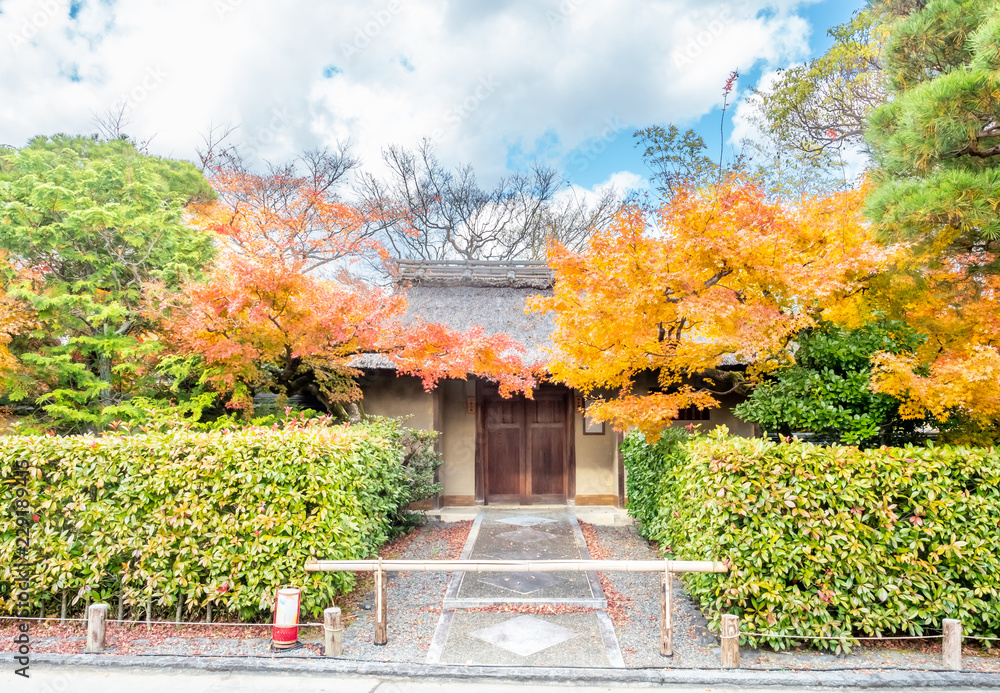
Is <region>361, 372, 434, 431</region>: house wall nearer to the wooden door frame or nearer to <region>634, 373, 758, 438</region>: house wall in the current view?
the wooden door frame

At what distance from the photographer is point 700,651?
4727 millimetres

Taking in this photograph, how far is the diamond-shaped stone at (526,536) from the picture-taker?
8.52 m

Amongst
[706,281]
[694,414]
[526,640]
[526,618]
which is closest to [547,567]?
[526,640]

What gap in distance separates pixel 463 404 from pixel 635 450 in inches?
162

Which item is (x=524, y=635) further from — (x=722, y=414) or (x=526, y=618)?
(x=722, y=414)

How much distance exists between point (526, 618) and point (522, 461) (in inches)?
239

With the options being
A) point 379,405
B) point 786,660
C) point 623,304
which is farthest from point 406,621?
point 379,405

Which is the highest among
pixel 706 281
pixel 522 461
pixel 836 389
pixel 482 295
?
pixel 482 295

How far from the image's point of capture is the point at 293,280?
278 inches

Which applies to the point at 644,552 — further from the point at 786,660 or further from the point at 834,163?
the point at 834,163

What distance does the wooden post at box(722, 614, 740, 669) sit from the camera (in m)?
4.41

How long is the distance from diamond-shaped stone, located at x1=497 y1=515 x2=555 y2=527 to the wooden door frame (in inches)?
47.2

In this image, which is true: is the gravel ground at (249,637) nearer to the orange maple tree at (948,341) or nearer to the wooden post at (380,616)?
the wooden post at (380,616)

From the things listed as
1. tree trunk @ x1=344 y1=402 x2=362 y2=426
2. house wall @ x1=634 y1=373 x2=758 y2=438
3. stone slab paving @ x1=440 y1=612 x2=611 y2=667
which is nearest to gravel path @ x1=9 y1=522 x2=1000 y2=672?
stone slab paving @ x1=440 y1=612 x2=611 y2=667
